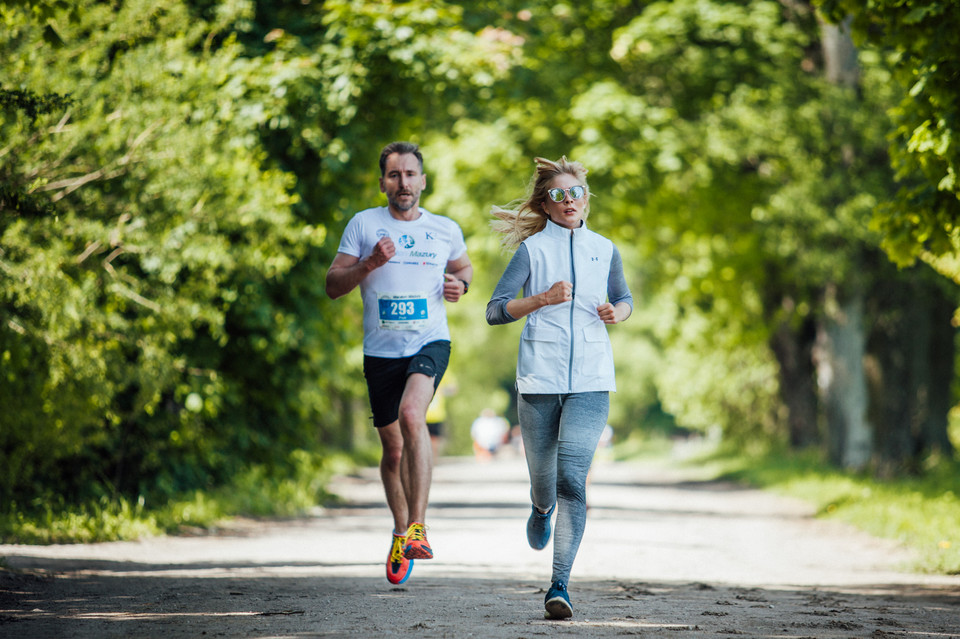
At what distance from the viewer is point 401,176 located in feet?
23.0

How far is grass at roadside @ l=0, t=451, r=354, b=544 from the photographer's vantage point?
9.84 metres

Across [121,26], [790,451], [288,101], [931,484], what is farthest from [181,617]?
[790,451]

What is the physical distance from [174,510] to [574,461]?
6.87 meters

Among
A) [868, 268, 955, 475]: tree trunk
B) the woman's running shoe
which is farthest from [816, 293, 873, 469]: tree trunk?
the woman's running shoe

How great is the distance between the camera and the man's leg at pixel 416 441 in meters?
6.89

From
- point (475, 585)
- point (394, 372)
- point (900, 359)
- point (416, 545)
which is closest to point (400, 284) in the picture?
point (394, 372)

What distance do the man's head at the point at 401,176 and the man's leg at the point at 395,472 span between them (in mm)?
1292

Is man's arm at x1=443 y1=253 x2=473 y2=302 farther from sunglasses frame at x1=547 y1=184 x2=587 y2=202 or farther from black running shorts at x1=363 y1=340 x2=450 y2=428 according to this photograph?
sunglasses frame at x1=547 y1=184 x2=587 y2=202

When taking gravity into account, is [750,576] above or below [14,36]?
below

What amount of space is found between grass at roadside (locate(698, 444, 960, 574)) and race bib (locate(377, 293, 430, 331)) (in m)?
4.80

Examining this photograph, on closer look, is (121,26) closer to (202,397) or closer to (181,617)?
(202,397)

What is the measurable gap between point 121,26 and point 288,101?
2.31m

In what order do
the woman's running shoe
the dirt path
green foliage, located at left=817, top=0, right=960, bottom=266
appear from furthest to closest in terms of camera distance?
1. green foliage, located at left=817, top=0, right=960, bottom=266
2. the woman's running shoe
3. the dirt path

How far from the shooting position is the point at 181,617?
5828 millimetres
